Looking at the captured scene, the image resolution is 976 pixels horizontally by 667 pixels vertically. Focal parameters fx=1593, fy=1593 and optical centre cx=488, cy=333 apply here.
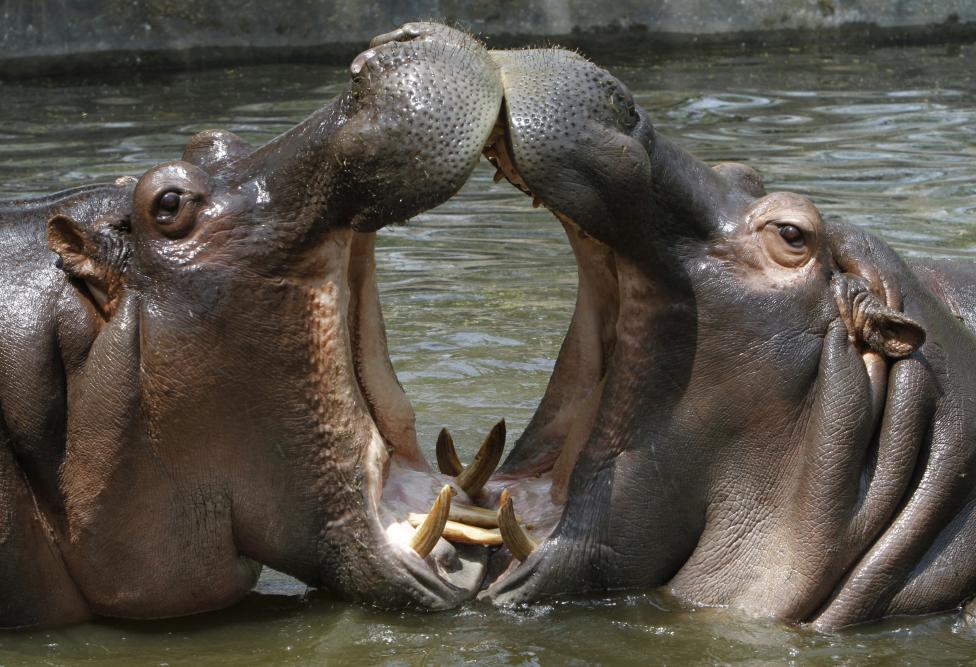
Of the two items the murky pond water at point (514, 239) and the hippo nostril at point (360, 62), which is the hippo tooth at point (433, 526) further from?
the hippo nostril at point (360, 62)

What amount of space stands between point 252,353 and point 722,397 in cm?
118

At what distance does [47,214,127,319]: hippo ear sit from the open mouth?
619 mm

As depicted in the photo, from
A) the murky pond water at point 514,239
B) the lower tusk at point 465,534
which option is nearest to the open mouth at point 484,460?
the lower tusk at point 465,534

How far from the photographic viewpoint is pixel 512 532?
405cm

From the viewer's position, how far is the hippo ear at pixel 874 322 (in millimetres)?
3969

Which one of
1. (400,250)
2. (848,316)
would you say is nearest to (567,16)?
(400,250)

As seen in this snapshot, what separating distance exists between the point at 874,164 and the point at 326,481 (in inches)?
298

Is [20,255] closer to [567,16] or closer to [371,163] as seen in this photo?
[371,163]

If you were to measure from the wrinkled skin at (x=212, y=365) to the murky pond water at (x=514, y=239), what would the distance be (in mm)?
184

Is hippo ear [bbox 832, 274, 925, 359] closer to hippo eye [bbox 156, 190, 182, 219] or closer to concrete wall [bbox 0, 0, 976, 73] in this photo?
hippo eye [bbox 156, 190, 182, 219]

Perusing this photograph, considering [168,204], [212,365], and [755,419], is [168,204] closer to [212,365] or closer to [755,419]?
[212,365]

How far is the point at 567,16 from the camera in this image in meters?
16.2

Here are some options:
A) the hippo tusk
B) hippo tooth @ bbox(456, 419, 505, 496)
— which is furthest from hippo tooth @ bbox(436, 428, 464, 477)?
the hippo tusk

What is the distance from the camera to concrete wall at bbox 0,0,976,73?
15.2 meters
